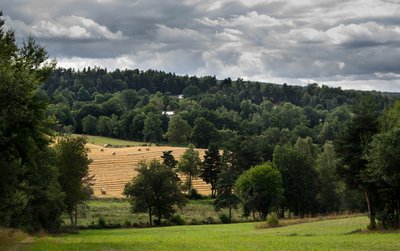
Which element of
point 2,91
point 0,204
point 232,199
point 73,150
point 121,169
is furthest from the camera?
point 121,169

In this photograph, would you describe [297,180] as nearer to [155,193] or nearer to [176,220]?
[176,220]

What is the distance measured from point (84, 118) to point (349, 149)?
138 meters

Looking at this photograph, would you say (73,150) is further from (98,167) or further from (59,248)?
(98,167)

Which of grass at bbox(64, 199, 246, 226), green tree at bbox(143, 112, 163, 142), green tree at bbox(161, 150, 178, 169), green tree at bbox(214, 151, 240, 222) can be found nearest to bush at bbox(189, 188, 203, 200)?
grass at bbox(64, 199, 246, 226)

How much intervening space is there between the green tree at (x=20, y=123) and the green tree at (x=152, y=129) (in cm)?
11950

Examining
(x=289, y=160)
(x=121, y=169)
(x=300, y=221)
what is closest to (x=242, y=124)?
(x=121, y=169)

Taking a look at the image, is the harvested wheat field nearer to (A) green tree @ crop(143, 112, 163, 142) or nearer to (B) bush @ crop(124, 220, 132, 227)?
(B) bush @ crop(124, 220, 132, 227)

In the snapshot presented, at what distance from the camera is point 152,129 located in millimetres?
168250

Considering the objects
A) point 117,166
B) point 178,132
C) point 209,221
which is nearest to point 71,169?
point 209,221

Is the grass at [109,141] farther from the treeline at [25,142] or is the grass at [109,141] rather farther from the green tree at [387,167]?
the green tree at [387,167]

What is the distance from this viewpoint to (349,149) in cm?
5038

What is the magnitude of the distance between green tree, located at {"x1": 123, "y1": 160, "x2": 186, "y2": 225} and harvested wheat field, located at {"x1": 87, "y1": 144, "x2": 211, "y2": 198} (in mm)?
22727

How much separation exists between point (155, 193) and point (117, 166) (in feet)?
139

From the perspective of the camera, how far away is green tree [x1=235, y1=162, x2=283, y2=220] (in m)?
80.2
